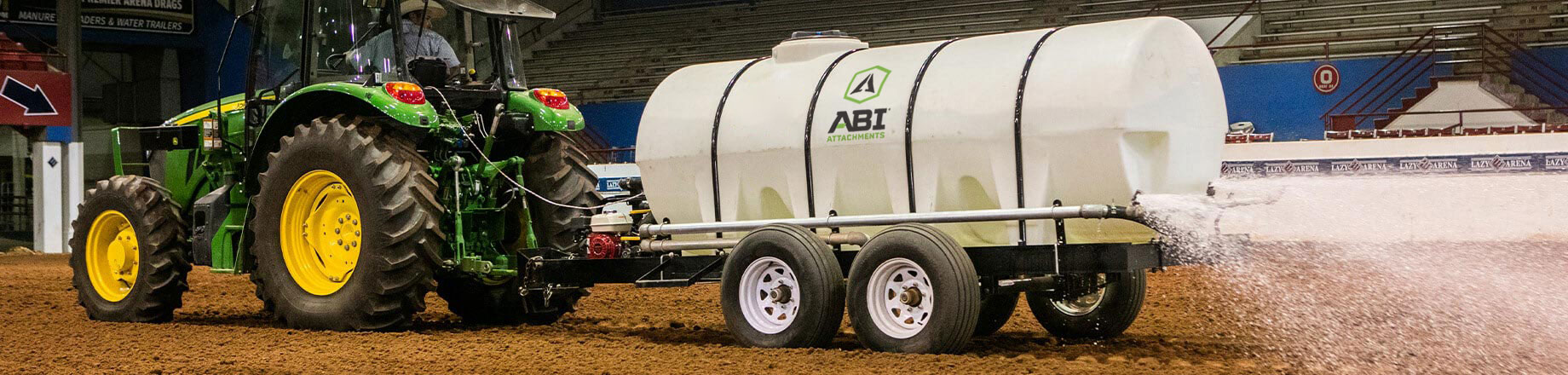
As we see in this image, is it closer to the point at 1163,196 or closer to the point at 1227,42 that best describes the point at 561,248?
the point at 1163,196

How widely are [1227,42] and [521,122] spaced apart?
14.9m

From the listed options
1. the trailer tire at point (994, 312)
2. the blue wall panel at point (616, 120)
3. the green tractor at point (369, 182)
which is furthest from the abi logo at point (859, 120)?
the blue wall panel at point (616, 120)

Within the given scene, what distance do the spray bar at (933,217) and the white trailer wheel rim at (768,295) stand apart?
25 cm

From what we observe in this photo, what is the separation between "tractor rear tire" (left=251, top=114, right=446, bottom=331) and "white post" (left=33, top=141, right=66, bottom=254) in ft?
42.8

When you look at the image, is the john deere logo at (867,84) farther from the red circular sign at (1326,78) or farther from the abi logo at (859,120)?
the red circular sign at (1326,78)

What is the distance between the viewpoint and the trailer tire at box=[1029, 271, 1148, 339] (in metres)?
6.98

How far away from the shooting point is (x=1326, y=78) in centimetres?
1895

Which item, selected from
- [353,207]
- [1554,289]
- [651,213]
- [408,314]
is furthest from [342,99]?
[1554,289]

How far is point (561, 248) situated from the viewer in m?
8.22

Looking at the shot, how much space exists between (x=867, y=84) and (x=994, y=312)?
1.36 m

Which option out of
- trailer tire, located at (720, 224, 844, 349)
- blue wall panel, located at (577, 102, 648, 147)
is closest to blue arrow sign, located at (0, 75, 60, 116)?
blue wall panel, located at (577, 102, 648, 147)

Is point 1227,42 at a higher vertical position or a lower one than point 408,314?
higher

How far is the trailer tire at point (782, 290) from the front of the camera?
6340mm

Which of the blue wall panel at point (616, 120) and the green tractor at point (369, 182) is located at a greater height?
the blue wall panel at point (616, 120)
